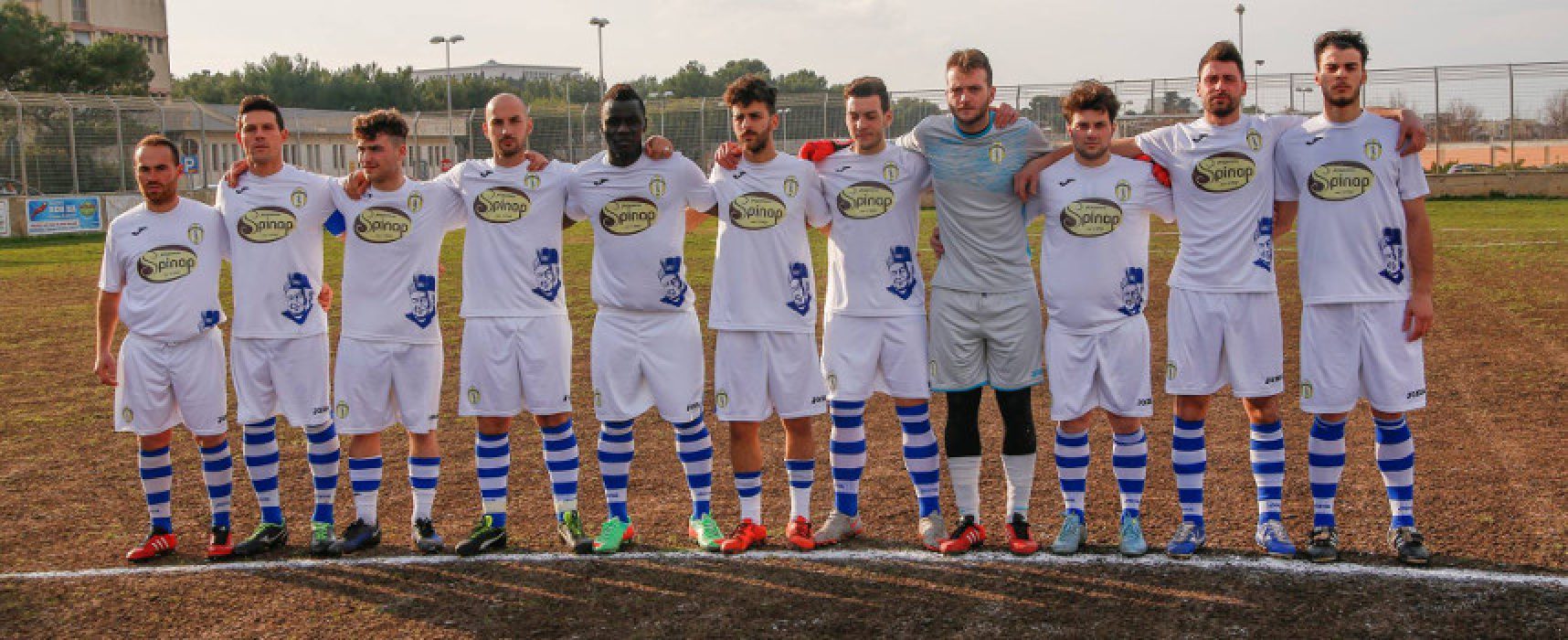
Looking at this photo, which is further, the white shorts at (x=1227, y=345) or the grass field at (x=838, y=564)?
the white shorts at (x=1227, y=345)

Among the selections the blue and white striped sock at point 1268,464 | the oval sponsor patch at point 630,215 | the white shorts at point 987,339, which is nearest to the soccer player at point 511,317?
the oval sponsor patch at point 630,215

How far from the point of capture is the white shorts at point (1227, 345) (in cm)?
598

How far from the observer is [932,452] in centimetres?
640

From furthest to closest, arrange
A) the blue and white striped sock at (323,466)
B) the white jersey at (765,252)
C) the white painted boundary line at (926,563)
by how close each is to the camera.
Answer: the blue and white striped sock at (323,466) → the white jersey at (765,252) → the white painted boundary line at (926,563)

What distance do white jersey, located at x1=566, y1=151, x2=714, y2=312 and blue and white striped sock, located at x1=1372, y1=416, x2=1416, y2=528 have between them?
3.44 meters

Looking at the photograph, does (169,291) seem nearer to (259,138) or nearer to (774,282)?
(259,138)

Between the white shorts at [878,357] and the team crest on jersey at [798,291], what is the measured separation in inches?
6.1

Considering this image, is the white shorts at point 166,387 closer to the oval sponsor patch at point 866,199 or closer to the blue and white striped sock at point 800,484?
the blue and white striped sock at point 800,484

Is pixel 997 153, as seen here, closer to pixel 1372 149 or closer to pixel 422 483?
pixel 1372 149

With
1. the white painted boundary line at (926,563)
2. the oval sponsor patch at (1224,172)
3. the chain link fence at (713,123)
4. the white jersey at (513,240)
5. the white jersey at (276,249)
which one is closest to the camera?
the white painted boundary line at (926,563)

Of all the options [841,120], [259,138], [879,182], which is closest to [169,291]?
[259,138]

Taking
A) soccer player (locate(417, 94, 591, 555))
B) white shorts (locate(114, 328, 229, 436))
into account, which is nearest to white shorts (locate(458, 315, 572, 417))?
soccer player (locate(417, 94, 591, 555))

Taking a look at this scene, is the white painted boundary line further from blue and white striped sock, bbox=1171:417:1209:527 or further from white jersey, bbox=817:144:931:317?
white jersey, bbox=817:144:931:317

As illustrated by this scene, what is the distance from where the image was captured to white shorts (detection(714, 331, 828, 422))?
20.9 feet
